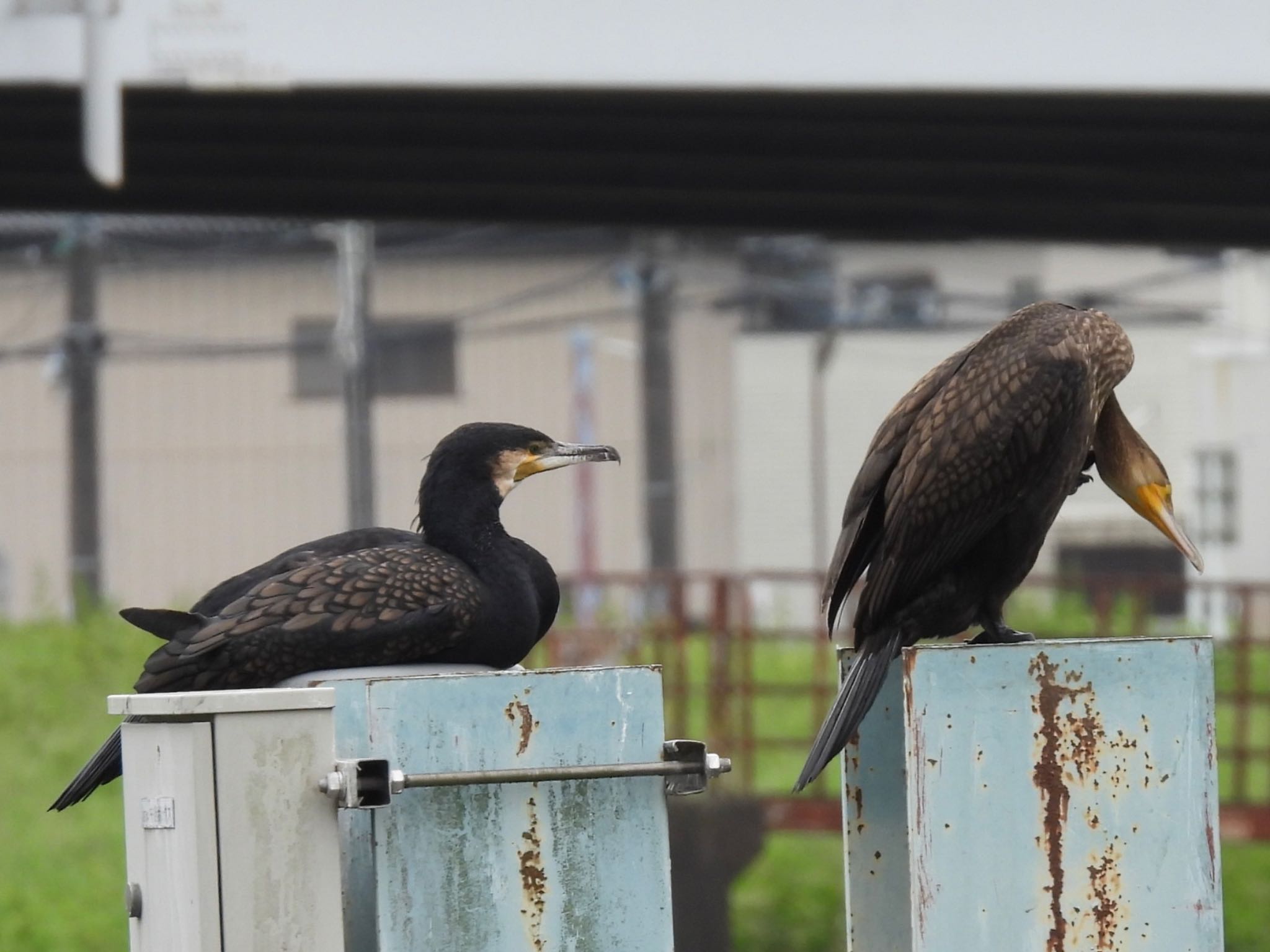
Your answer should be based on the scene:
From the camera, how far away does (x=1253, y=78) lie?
6117mm

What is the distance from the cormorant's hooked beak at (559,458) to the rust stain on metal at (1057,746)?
1.01 m

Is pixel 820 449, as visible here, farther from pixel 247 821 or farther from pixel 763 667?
pixel 247 821

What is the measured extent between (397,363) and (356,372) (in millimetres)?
4555

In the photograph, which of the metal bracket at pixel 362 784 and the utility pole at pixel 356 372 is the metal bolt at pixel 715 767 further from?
the utility pole at pixel 356 372

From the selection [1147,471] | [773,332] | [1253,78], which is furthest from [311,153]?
[773,332]

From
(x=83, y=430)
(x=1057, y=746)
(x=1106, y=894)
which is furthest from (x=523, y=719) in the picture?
(x=83, y=430)

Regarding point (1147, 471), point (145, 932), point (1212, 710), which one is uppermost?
point (1147, 471)

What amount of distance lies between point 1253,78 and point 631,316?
11831 millimetres

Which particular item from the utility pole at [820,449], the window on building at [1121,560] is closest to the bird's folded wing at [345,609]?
the utility pole at [820,449]

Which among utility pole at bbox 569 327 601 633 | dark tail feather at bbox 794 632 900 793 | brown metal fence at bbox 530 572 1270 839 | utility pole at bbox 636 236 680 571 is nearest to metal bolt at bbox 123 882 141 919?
dark tail feather at bbox 794 632 900 793

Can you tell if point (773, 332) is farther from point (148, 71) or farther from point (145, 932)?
point (145, 932)

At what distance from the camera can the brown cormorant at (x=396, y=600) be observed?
12.1ft

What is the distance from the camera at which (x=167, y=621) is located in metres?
3.76

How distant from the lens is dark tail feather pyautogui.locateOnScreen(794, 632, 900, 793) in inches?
139
